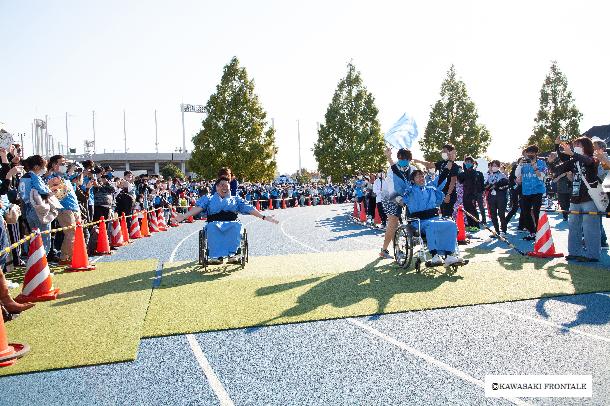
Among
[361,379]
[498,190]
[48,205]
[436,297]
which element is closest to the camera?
[361,379]

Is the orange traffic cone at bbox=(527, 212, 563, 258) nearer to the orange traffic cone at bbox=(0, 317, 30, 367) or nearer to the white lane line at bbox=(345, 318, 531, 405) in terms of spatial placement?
the white lane line at bbox=(345, 318, 531, 405)

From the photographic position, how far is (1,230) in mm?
8648

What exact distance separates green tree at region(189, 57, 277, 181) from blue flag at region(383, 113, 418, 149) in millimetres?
34612

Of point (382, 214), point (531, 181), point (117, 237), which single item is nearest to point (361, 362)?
point (531, 181)

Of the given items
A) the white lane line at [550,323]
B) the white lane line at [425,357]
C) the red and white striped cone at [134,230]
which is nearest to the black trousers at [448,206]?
the white lane line at [550,323]

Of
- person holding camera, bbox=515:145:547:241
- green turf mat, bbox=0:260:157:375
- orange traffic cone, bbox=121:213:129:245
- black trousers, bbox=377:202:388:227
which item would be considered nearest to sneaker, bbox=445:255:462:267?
green turf mat, bbox=0:260:157:375

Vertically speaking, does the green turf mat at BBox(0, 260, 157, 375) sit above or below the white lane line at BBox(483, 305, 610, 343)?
below

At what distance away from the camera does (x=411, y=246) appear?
28.1 feet

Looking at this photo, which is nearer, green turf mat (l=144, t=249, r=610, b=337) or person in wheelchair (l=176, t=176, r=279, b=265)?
green turf mat (l=144, t=249, r=610, b=337)

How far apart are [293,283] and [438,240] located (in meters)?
2.43

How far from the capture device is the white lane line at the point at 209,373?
3.85m

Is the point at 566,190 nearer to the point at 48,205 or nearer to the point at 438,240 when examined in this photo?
the point at 438,240

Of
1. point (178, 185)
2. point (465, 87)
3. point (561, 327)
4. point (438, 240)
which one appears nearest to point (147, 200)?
point (178, 185)

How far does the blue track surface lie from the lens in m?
3.89
